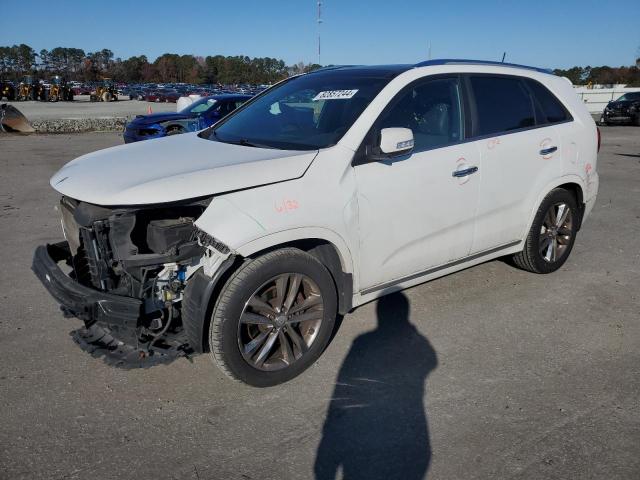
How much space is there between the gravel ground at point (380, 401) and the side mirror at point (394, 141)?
4.54ft

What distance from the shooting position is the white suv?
9.53 ft

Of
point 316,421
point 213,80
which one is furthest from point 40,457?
point 213,80

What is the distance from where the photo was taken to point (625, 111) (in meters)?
25.2

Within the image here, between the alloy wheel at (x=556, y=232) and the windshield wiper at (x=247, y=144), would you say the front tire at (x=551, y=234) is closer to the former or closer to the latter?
the alloy wheel at (x=556, y=232)

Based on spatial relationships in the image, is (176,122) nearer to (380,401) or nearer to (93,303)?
(93,303)

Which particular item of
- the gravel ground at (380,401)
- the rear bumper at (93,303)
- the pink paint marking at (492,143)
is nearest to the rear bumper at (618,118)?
the gravel ground at (380,401)

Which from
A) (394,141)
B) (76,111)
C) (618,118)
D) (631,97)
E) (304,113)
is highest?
(304,113)

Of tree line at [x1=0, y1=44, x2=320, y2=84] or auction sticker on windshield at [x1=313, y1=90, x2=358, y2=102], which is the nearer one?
auction sticker on windshield at [x1=313, y1=90, x2=358, y2=102]

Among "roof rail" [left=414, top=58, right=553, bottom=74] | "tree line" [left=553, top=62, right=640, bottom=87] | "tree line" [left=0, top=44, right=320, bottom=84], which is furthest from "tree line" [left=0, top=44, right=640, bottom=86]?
"roof rail" [left=414, top=58, right=553, bottom=74]

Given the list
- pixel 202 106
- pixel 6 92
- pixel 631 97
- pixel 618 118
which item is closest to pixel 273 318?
pixel 202 106

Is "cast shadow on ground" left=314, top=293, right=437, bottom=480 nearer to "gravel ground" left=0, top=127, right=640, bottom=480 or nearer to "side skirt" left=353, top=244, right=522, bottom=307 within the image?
"gravel ground" left=0, top=127, right=640, bottom=480

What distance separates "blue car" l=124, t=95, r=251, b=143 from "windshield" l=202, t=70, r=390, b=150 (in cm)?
863

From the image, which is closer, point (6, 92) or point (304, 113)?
point (304, 113)

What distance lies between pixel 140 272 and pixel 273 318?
801 millimetres
